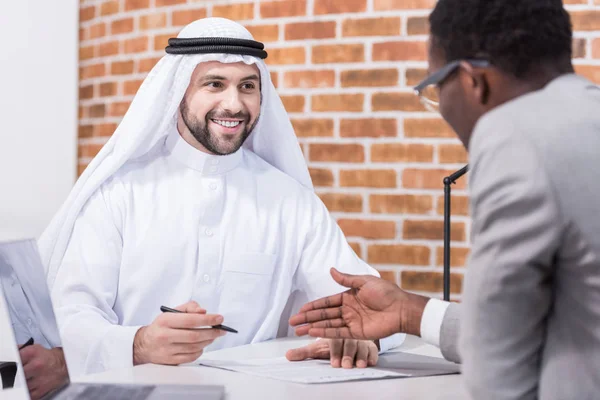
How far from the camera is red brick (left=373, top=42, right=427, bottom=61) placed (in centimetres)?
285

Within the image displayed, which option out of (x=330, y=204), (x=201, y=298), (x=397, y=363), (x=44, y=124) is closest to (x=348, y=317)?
(x=397, y=363)

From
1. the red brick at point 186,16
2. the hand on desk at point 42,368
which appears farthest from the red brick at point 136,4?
the hand on desk at point 42,368

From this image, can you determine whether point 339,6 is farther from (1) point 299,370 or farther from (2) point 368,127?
(1) point 299,370

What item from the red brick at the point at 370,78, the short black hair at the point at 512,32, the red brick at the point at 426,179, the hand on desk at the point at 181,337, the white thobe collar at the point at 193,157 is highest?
the red brick at the point at 370,78

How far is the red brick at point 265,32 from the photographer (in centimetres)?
302

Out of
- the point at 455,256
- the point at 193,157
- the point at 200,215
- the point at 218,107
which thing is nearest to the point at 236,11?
the point at 218,107

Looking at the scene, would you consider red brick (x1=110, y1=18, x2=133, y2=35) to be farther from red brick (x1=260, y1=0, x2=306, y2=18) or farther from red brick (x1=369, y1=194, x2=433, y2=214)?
red brick (x1=369, y1=194, x2=433, y2=214)

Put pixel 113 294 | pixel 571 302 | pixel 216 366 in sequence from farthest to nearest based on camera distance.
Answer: pixel 113 294 < pixel 216 366 < pixel 571 302

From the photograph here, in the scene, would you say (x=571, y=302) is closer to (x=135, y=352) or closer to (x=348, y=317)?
(x=348, y=317)

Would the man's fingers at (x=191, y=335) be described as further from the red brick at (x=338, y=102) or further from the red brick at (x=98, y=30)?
the red brick at (x=98, y=30)

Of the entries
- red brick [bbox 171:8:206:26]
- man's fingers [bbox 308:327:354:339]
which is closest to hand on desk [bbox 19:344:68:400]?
man's fingers [bbox 308:327:354:339]

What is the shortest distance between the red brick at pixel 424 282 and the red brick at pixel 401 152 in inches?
17.5

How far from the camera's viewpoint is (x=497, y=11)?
1.04 m

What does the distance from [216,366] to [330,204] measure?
138cm
